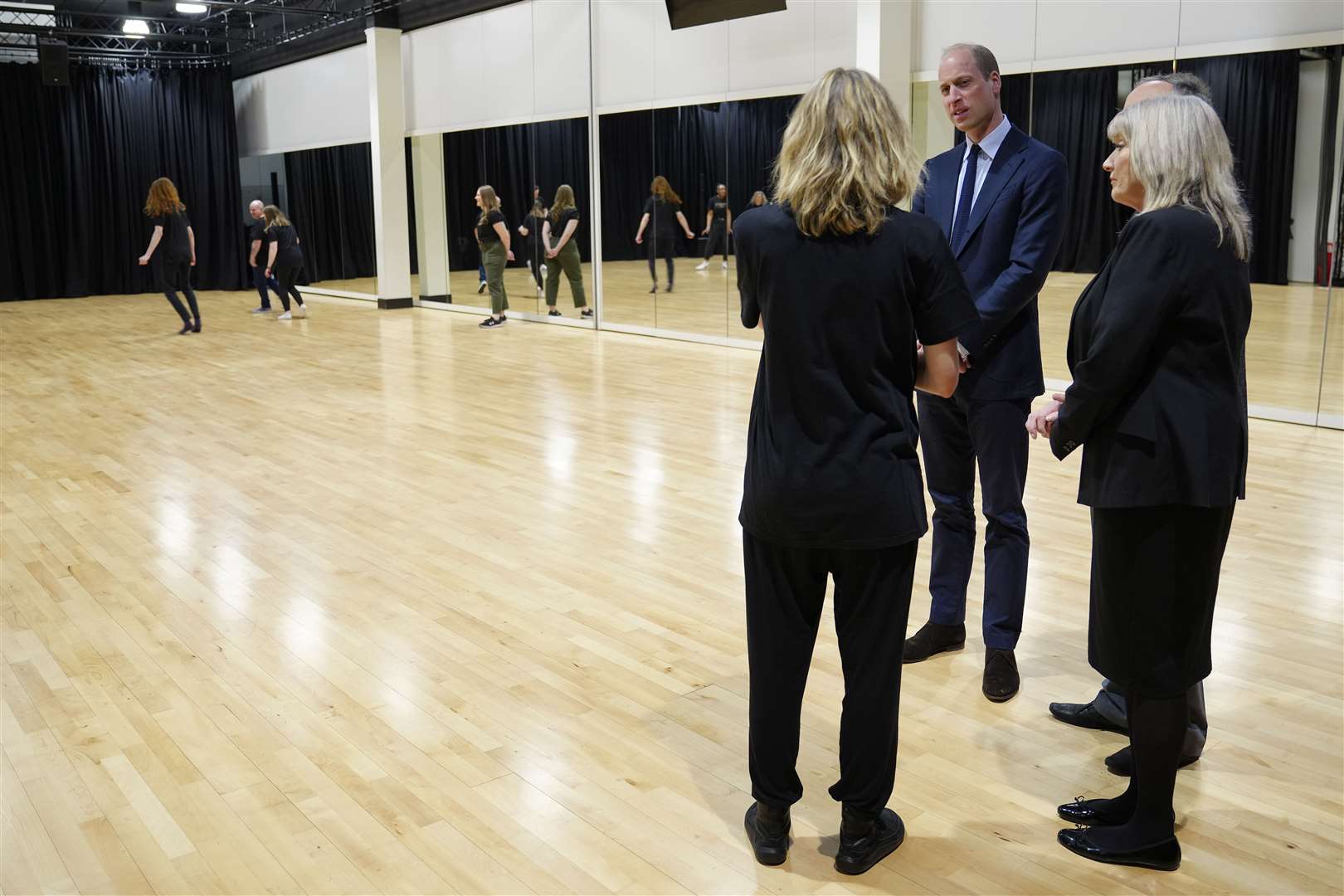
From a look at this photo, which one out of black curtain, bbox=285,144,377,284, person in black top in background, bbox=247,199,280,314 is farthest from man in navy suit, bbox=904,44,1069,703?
black curtain, bbox=285,144,377,284

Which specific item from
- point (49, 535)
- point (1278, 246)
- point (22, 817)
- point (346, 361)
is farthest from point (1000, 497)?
point (346, 361)

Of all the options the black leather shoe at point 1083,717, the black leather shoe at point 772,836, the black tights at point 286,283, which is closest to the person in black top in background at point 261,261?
the black tights at point 286,283

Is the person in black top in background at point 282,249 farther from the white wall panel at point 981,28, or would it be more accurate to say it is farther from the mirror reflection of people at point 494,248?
the white wall panel at point 981,28

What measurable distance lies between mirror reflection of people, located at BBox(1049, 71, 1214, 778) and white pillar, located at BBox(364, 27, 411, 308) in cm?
1254

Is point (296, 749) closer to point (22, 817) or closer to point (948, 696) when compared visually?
point (22, 817)

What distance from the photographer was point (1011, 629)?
3.13m

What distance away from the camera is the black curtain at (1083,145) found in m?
7.21

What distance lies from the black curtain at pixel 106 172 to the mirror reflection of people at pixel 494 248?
848cm

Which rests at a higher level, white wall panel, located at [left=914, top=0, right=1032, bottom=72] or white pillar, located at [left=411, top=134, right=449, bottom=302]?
white wall panel, located at [left=914, top=0, right=1032, bottom=72]

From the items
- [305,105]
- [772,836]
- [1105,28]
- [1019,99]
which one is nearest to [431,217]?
[305,105]

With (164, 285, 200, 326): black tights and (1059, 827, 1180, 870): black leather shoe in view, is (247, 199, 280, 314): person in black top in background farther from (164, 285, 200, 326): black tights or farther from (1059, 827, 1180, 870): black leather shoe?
(1059, 827, 1180, 870): black leather shoe

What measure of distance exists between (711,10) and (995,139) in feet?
24.0

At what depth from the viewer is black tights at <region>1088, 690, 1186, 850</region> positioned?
7.23ft

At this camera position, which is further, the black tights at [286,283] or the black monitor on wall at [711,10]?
the black tights at [286,283]
